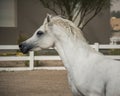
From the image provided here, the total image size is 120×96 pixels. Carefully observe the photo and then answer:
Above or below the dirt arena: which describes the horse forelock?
above

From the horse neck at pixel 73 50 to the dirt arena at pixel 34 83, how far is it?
3867 mm

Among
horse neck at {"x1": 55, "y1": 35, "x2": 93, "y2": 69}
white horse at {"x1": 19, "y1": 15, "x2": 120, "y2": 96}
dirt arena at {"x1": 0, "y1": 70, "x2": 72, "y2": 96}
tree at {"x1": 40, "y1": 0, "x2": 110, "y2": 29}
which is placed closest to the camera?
white horse at {"x1": 19, "y1": 15, "x2": 120, "y2": 96}

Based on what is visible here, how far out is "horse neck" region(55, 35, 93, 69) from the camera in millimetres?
4516

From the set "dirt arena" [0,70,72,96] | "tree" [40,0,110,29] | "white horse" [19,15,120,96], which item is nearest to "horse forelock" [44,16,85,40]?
"white horse" [19,15,120,96]

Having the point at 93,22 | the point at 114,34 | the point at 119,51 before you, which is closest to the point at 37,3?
the point at 93,22

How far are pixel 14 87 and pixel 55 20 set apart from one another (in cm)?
529

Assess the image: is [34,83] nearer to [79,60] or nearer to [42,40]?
[42,40]

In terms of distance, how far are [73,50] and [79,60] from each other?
16cm

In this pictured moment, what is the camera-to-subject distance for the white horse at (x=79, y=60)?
13.8ft

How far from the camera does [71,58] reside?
4.56 m

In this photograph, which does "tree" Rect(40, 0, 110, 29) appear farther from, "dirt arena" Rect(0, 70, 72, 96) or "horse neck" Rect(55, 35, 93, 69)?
"horse neck" Rect(55, 35, 93, 69)

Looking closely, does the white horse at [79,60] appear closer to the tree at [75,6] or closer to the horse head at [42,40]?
the horse head at [42,40]

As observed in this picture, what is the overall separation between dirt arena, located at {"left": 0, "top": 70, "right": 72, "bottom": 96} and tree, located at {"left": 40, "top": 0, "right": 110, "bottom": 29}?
6538 millimetres

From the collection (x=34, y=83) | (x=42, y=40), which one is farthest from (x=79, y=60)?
(x=34, y=83)
